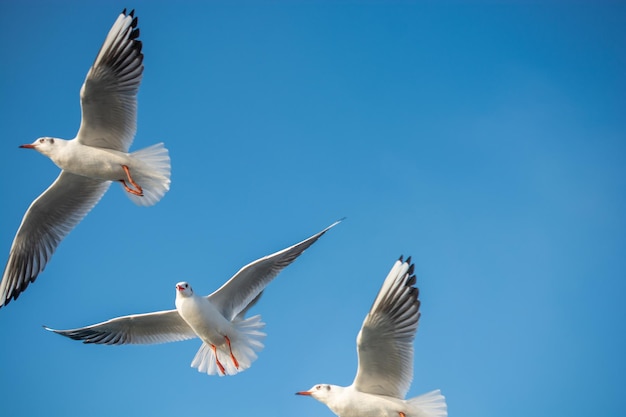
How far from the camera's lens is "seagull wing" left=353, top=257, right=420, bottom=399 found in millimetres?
7754

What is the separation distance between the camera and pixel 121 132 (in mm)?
9445

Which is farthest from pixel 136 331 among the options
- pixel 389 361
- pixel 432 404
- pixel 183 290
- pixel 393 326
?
pixel 432 404

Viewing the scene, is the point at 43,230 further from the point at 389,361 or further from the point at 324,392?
the point at 389,361

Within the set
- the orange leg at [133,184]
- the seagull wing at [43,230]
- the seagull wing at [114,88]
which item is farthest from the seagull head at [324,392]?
the seagull wing at [43,230]

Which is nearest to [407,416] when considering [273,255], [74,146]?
[273,255]

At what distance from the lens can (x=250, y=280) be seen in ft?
30.4

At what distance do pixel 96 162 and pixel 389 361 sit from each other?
3.58 meters

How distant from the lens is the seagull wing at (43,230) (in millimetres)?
10133

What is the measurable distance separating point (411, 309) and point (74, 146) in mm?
3872

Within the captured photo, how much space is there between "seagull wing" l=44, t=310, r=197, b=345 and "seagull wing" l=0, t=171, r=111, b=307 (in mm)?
1044

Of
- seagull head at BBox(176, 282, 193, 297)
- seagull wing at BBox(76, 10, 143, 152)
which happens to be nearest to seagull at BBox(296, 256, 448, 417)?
seagull head at BBox(176, 282, 193, 297)

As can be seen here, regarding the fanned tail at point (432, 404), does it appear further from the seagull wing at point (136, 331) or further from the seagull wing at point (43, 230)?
the seagull wing at point (43, 230)

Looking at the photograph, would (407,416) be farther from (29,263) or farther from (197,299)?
(29,263)

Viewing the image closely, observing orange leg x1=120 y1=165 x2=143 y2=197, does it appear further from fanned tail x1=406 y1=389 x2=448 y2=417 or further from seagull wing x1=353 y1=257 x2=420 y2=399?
fanned tail x1=406 y1=389 x2=448 y2=417
